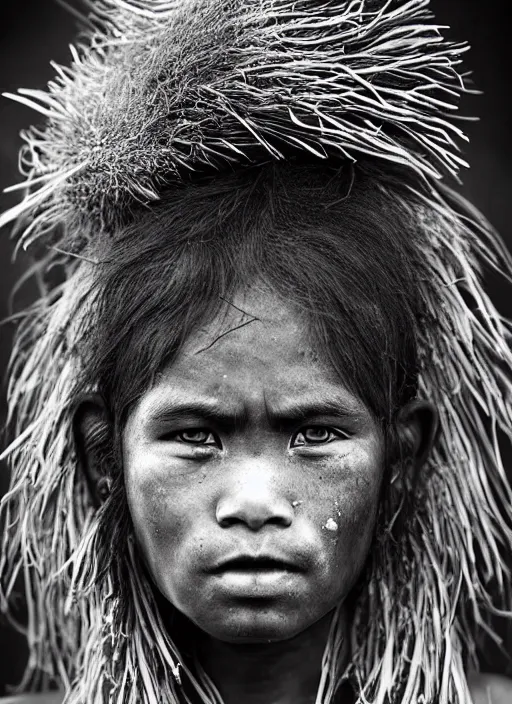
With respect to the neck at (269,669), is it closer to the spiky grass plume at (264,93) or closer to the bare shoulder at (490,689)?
the bare shoulder at (490,689)

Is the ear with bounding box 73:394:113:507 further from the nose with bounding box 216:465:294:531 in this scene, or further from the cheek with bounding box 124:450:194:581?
the nose with bounding box 216:465:294:531

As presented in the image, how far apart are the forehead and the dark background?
2.92 feet

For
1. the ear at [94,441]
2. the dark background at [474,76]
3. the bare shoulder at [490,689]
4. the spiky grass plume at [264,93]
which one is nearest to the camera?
the spiky grass plume at [264,93]

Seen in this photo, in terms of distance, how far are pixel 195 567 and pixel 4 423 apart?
0.74 meters

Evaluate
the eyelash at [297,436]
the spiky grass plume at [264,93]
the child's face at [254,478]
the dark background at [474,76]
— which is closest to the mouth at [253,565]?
the child's face at [254,478]

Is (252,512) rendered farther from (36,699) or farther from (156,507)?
(36,699)

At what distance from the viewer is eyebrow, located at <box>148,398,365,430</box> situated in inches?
61.6

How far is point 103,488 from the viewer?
1836 mm

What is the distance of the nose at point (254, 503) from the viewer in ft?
4.95

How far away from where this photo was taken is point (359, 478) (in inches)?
63.4

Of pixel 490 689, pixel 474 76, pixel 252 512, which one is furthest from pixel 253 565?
pixel 474 76

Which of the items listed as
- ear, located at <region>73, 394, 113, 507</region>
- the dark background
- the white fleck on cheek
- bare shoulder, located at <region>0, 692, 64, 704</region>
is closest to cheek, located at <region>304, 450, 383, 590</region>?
the white fleck on cheek

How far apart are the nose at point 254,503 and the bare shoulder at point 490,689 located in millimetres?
601

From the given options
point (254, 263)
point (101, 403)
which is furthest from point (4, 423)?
point (254, 263)
